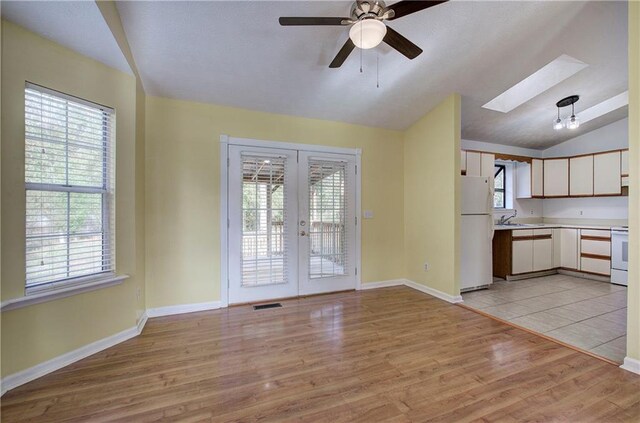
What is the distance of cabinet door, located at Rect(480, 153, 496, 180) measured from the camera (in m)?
4.69

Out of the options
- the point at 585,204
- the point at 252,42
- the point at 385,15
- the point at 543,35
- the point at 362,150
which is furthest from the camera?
the point at 585,204

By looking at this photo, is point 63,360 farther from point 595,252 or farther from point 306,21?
point 595,252

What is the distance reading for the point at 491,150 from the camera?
528 cm

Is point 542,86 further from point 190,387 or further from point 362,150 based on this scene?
point 190,387

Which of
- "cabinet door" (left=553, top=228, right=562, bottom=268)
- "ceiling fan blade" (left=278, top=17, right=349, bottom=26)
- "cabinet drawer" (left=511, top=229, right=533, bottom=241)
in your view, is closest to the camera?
"ceiling fan blade" (left=278, top=17, right=349, bottom=26)

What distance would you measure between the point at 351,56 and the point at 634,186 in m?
2.58

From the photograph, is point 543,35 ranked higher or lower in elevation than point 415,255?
higher

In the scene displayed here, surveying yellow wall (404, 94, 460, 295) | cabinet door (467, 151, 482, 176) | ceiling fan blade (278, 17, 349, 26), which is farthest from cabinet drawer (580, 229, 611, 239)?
ceiling fan blade (278, 17, 349, 26)

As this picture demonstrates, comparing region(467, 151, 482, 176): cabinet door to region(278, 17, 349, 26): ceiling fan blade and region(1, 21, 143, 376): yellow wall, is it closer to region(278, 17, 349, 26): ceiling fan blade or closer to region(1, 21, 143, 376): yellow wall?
region(278, 17, 349, 26): ceiling fan blade

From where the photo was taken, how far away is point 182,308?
3.26 meters

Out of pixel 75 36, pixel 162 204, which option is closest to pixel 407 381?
pixel 162 204

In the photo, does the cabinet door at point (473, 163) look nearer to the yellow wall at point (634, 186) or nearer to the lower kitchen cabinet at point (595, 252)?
the lower kitchen cabinet at point (595, 252)

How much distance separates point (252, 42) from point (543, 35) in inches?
112

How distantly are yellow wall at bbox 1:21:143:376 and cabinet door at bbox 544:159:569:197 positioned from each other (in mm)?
6861
